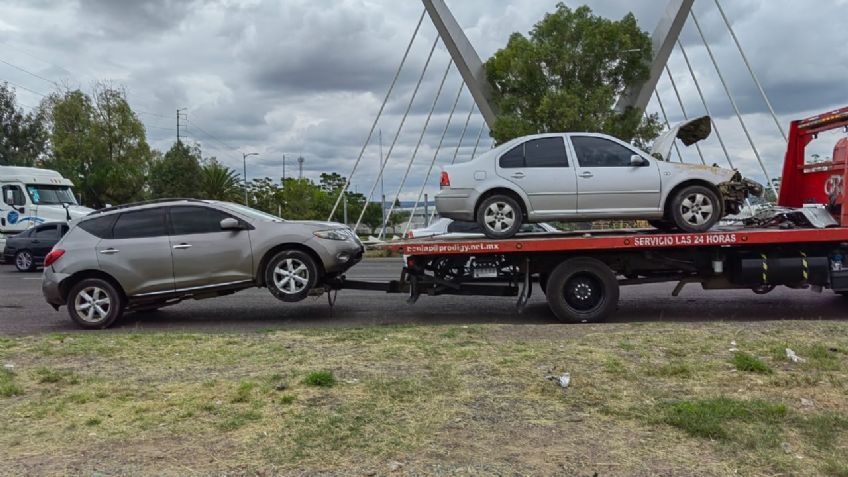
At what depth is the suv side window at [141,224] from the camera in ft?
29.5

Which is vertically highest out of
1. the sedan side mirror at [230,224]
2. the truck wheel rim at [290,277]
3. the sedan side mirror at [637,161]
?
the sedan side mirror at [637,161]

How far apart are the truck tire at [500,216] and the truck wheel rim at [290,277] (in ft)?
7.92

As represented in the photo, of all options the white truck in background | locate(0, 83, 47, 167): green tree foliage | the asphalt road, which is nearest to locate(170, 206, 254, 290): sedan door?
the asphalt road

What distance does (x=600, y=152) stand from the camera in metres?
8.81

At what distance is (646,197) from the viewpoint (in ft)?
28.7

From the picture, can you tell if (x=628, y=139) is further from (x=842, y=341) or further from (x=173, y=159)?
(x=173, y=159)

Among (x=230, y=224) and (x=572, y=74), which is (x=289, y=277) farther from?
(x=572, y=74)

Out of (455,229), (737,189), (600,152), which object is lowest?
(455,229)

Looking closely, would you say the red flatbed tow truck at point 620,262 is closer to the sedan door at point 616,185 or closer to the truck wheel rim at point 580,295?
the truck wheel rim at point 580,295

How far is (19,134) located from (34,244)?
31585 millimetres

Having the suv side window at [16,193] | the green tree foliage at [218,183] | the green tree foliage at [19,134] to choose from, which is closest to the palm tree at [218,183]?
the green tree foliage at [218,183]

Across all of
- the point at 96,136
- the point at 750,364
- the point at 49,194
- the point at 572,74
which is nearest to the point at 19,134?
the point at 96,136

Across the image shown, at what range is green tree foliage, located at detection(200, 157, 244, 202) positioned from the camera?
43062mm

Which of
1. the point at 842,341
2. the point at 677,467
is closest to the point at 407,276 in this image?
the point at 842,341
